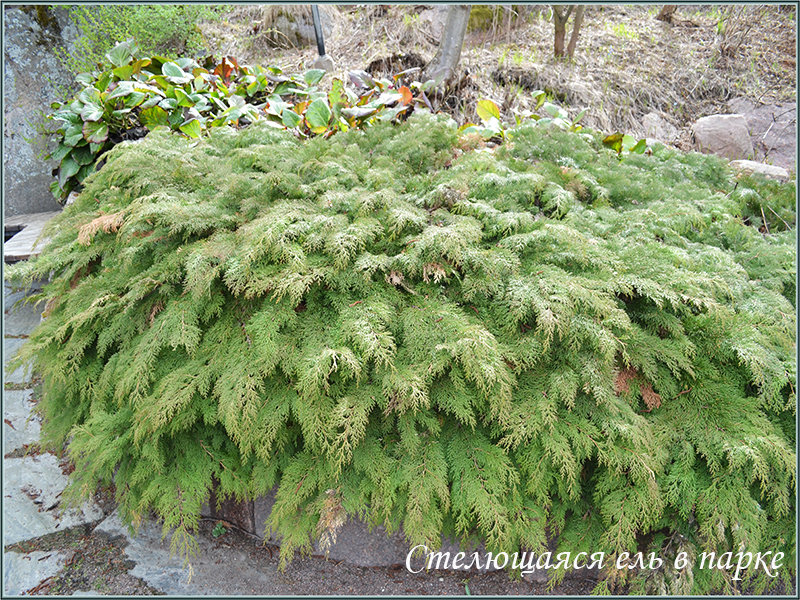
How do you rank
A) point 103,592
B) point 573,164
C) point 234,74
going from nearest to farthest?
point 103,592
point 573,164
point 234,74

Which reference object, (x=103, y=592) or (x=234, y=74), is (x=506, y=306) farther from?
(x=234, y=74)

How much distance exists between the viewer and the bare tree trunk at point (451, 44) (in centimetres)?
473

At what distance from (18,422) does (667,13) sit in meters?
9.37

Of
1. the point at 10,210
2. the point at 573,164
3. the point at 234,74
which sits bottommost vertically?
the point at 10,210

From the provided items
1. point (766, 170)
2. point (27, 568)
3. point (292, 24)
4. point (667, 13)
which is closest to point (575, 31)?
point (667, 13)

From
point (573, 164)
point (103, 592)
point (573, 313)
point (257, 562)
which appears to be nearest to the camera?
point (573, 313)

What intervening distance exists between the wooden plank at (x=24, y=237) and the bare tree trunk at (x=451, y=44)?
3.61 m

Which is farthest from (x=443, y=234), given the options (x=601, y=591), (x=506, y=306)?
(x=601, y=591)

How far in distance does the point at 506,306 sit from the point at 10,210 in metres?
4.70

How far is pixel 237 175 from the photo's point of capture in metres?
2.19

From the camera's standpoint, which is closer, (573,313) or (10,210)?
(573,313)

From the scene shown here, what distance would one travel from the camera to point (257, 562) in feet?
6.33

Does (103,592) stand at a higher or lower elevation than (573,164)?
lower

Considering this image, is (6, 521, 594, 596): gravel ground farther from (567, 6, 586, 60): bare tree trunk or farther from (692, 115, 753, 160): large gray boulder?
(567, 6, 586, 60): bare tree trunk
